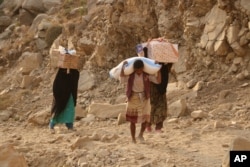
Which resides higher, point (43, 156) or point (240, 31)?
point (240, 31)

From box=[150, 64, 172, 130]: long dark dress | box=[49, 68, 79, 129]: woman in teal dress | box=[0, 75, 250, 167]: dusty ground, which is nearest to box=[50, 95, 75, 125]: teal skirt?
box=[49, 68, 79, 129]: woman in teal dress

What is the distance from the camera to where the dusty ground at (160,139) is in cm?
586

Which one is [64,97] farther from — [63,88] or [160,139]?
[160,139]

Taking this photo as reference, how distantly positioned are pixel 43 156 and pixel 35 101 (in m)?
6.61

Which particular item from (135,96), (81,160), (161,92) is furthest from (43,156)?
(161,92)

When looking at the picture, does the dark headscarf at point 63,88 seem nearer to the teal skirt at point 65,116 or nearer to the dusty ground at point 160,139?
the teal skirt at point 65,116

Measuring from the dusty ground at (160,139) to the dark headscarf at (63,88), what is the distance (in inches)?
16.1

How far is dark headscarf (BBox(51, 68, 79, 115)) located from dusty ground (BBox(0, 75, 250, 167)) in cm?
41

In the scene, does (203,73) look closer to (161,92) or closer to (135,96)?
(161,92)

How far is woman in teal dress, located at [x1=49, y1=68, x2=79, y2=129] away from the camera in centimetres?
842

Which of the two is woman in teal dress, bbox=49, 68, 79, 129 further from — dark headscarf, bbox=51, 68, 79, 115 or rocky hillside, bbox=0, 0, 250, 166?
rocky hillside, bbox=0, 0, 250, 166

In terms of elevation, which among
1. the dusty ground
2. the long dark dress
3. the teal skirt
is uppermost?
the long dark dress

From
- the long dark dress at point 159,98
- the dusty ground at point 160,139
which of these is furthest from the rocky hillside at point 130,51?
the long dark dress at point 159,98

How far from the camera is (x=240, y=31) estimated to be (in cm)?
1040
